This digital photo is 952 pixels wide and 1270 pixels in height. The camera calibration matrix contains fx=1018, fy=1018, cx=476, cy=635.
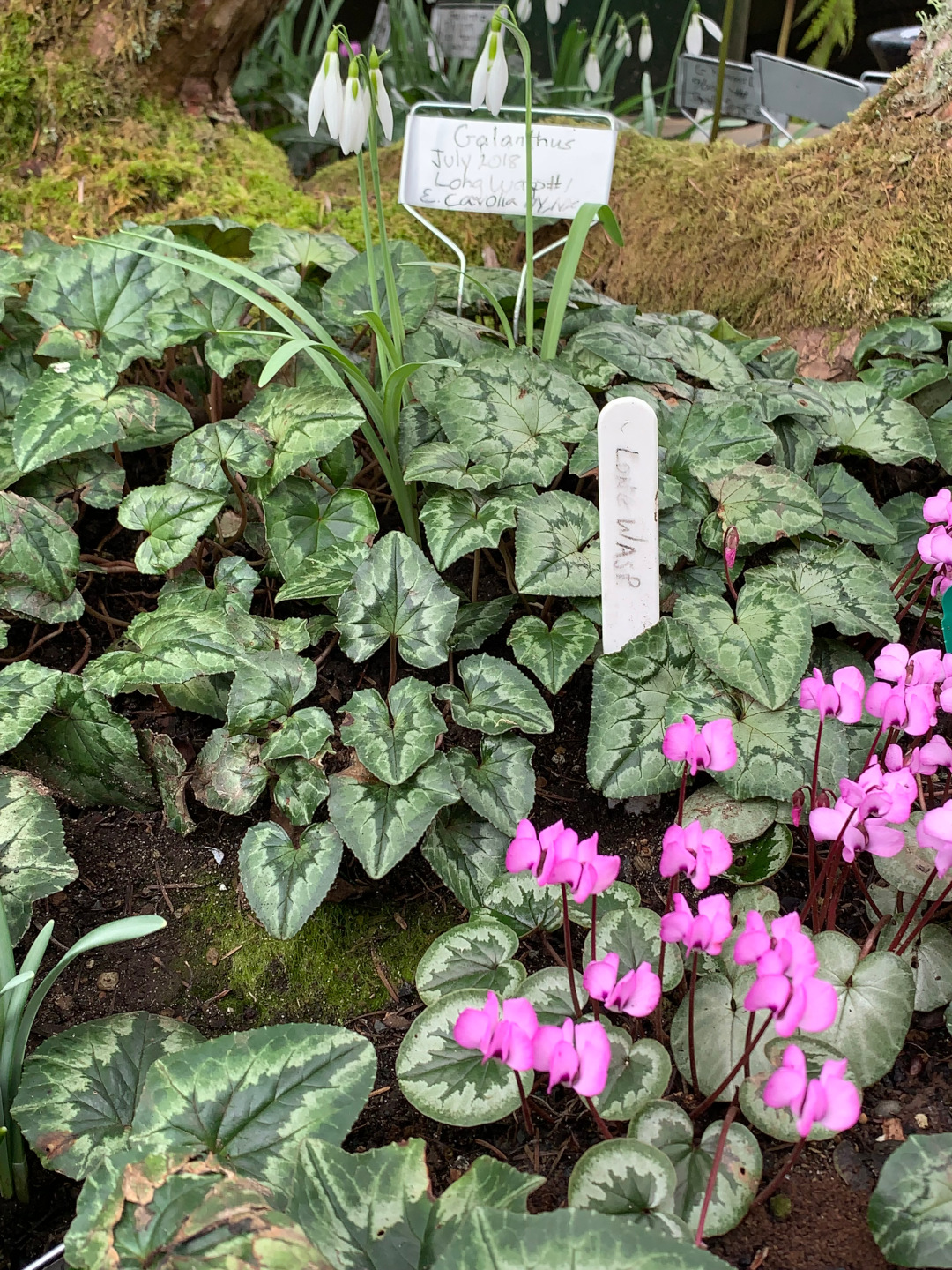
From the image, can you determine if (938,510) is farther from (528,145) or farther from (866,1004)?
(528,145)

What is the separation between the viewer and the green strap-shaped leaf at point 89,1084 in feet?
3.55

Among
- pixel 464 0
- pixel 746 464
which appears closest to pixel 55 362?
pixel 746 464

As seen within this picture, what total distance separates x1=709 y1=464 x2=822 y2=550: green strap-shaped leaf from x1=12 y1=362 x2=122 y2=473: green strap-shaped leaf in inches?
38.0

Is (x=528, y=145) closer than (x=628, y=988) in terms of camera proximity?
No

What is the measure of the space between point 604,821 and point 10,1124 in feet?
2.77

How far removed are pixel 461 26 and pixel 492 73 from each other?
265cm

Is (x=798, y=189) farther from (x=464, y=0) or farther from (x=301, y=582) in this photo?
(x=464, y=0)

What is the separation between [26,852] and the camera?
1.28 m

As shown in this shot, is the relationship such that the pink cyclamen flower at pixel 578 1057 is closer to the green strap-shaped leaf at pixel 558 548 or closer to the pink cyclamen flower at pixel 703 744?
the pink cyclamen flower at pixel 703 744

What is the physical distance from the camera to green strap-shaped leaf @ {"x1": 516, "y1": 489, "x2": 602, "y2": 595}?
148 centimetres

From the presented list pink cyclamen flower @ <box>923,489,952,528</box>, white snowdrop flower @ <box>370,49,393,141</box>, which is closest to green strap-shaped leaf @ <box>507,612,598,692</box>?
pink cyclamen flower @ <box>923,489,952,528</box>

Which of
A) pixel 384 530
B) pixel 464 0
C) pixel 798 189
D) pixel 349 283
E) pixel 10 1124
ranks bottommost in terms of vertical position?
pixel 10 1124

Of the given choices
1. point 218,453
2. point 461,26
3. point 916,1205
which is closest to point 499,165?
point 218,453

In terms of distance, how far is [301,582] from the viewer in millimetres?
1504
